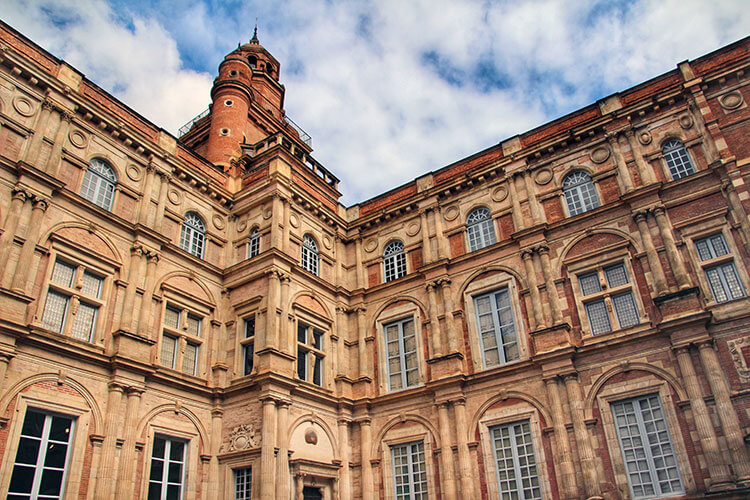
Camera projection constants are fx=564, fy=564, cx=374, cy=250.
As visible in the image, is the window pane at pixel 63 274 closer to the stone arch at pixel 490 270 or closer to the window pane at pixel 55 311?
the window pane at pixel 55 311

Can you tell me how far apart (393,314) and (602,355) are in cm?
815

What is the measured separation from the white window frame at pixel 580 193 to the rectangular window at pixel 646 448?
7.00m

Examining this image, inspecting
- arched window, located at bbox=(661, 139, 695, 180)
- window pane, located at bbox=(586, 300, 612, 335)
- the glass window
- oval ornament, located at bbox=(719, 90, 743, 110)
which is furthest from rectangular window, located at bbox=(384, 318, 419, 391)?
oval ornament, located at bbox=(719, 90, 743, 110)

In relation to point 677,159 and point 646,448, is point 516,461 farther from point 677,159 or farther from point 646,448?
point 677,159

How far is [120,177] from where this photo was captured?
1950cm

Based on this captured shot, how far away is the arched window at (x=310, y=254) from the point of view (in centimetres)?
2302

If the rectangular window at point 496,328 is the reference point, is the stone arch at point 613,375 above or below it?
below

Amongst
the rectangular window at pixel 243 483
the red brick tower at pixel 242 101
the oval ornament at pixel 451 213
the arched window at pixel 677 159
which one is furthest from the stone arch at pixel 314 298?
the arched window at pixel 677 159

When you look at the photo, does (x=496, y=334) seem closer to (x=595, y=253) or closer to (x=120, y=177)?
(x=595, y=253)

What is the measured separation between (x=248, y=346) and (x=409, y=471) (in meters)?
7.18

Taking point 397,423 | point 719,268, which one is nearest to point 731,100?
point 719,268

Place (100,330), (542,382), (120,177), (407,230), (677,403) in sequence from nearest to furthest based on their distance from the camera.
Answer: (677,403) → (100,330) → (542,382) → (120,177) → (407,230)

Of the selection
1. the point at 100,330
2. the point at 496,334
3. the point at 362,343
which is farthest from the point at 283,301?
the point at 496,334

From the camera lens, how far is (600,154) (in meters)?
20.7
